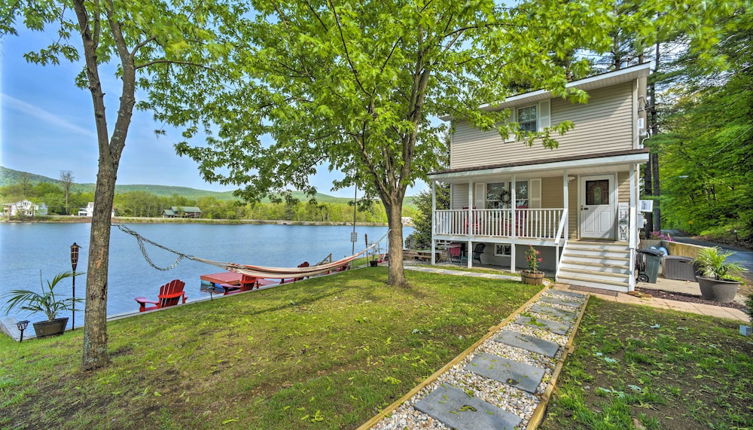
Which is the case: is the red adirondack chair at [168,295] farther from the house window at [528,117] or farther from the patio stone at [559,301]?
the house window at [528,117]

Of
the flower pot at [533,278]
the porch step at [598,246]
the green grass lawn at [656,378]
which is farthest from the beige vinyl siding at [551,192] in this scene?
the green grass lawn at [656,378]

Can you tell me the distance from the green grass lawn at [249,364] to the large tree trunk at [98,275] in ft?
0.79

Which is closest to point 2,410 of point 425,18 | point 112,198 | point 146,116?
point 112,198

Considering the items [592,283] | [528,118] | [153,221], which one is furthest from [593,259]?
[153,221]

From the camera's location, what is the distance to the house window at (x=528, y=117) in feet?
33.6

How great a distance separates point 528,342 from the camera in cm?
391

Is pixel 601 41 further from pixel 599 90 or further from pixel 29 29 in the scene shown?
pixel 29 29

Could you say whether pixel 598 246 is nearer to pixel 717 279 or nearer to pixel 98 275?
pixel 717 279

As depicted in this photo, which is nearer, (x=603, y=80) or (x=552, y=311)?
(x=552, y=311)

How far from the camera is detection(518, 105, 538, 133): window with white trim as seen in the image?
33.5ft

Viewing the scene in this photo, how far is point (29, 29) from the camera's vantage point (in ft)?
12.8

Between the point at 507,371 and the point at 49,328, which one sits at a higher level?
the point at 507,371

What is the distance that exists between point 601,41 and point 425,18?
244cm

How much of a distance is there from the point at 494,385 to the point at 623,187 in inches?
357
